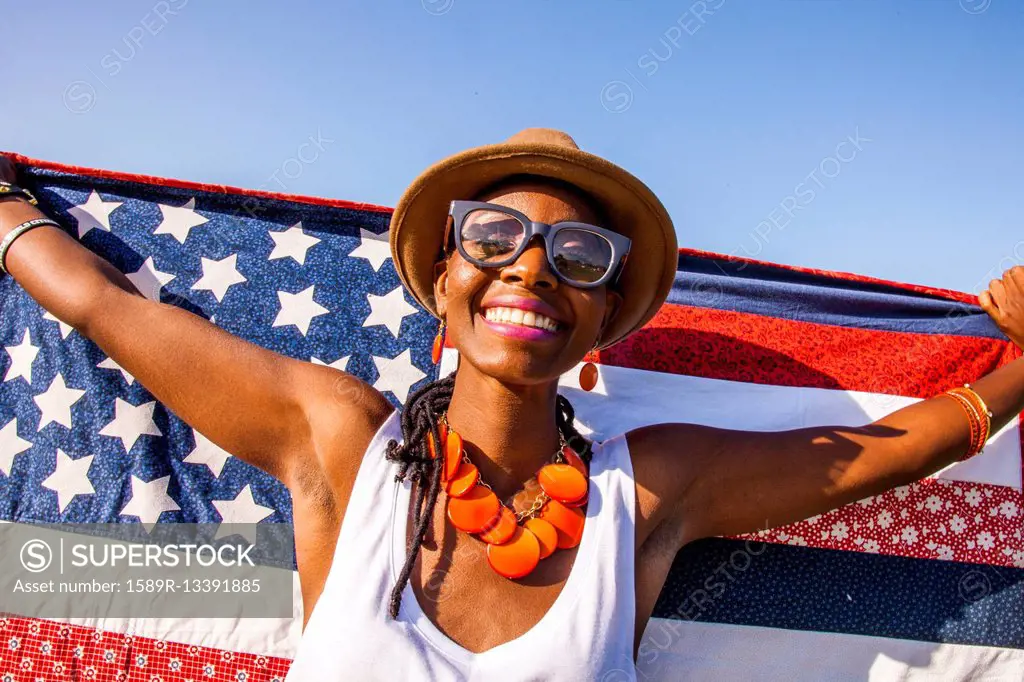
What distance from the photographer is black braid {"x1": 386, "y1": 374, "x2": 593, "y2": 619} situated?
219 cm

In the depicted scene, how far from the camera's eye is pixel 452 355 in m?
3.40

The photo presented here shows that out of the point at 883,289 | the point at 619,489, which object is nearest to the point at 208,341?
the point at 619,489

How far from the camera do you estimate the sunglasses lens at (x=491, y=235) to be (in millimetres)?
2326

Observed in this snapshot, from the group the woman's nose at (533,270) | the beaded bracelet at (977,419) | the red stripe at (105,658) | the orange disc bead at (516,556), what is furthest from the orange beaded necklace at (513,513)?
the beaded bracelet at (977,419)

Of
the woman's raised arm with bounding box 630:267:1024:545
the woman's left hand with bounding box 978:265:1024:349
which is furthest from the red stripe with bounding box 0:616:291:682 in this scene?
A: the woman's left hand with bounding box 978:265:1024:349

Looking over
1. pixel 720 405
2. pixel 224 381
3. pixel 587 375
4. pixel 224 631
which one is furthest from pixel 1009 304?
pixel 224 631

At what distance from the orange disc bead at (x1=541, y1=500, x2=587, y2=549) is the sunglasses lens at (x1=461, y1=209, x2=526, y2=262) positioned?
865 millimetres

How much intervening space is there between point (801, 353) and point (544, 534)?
1.83 meters

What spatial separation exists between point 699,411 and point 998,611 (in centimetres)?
154

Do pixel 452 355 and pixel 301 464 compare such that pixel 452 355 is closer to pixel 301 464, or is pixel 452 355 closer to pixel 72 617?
pixel 301 464

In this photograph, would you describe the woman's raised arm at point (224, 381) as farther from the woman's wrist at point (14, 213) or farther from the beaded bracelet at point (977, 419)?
the beaded bracelet at point (977, 419)

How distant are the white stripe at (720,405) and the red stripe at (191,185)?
0.86 metres

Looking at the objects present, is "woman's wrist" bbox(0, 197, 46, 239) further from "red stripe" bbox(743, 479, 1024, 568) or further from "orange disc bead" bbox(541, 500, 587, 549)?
"red stripe" bbox(743, 479, 1024, 568)

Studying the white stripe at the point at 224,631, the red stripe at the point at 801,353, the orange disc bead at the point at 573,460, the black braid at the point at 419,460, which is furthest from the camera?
the red stripe at the point at 801,353
